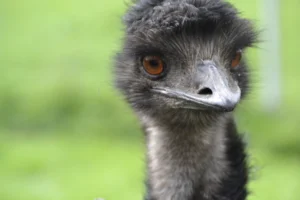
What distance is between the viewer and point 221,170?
2398mm

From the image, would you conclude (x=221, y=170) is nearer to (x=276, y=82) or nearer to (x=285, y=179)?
(x=285, y=179)

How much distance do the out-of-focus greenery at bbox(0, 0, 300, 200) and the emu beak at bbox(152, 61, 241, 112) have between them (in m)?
1.35

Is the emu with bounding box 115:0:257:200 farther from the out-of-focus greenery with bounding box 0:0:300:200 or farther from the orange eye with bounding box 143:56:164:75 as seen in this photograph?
the out-of-focus greenery with bounding box 0:0:300:200

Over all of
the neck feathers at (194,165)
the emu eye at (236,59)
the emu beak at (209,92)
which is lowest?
the neck feathers at (194,165)

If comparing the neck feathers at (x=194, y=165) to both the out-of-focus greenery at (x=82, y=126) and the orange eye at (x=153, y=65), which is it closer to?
the orange eye at (x=153, y=65)

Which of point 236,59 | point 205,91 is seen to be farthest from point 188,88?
point 236,59

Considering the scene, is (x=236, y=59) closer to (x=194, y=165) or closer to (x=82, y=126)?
(x=194, y=165)

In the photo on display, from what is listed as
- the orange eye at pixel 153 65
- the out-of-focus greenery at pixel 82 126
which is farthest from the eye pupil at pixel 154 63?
the out-of-focus greenery at pixel 82 126

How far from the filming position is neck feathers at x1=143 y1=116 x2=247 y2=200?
7.80 ft

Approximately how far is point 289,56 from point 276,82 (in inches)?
47.6

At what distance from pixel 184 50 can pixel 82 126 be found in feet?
11.3

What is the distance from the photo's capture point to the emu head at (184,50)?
7.07 ft

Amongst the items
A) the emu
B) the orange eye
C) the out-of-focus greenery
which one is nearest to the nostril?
the emu

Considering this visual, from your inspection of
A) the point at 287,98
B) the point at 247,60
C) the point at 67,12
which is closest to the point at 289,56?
the point at 287,98
